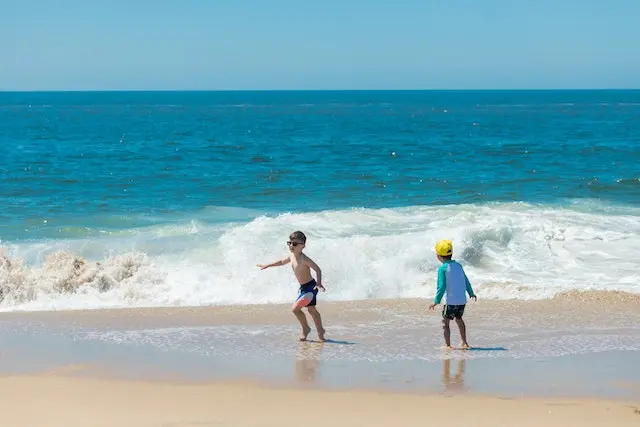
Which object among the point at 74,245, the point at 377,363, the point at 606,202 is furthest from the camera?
the point at 606,202

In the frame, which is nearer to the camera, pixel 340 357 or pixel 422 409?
pixel 422 409

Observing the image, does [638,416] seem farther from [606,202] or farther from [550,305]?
[606,202]

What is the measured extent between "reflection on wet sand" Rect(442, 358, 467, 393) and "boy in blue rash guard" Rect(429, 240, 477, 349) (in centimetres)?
45

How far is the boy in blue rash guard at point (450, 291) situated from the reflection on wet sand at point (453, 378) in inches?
17.9

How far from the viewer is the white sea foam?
40.5 feet

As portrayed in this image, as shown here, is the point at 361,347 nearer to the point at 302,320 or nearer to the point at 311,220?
the point at 302,320

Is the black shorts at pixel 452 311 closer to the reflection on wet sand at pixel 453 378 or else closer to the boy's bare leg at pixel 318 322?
the reflection on wet sand at pixel 453 378

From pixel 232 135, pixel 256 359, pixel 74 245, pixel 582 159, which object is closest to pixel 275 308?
pixel 256 359

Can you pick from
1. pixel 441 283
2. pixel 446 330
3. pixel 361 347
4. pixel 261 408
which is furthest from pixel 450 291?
pixel 261 408

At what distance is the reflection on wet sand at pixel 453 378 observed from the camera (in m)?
7.58

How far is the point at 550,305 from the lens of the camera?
11.0 m

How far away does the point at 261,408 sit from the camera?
23.3 ft

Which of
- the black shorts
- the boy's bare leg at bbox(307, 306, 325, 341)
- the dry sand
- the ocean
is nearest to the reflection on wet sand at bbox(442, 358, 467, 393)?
the dry sand

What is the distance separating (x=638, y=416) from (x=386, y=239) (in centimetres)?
809
